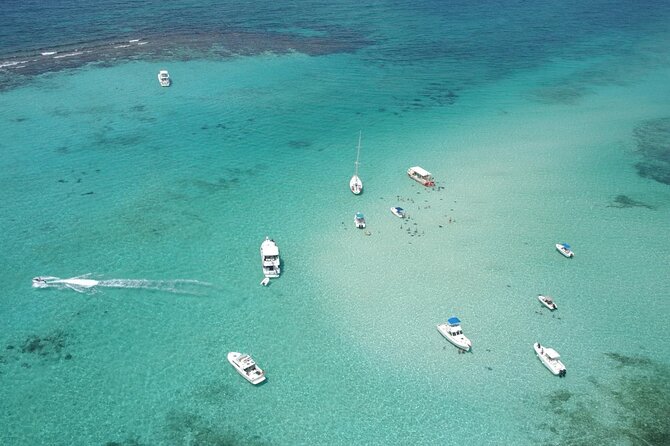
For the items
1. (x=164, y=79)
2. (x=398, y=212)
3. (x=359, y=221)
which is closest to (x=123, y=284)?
(x=359, y=221)

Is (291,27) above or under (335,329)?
above

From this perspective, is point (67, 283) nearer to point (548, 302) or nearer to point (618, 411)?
point (548, 302)

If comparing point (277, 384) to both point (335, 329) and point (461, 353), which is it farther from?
point (461, 353)

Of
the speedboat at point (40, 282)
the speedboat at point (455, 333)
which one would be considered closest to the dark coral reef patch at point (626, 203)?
Result: the speedboat at point (455, 333)

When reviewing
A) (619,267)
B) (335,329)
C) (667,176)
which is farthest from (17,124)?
(667,176)

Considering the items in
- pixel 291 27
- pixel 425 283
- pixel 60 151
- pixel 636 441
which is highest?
pixel 291 27

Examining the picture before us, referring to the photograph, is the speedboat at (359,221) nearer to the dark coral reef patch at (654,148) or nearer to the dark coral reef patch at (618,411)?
the dark coral reef patch at (618,411)
